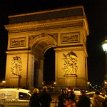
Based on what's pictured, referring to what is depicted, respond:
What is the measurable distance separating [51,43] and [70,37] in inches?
144

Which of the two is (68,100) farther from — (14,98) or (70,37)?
(70,37)

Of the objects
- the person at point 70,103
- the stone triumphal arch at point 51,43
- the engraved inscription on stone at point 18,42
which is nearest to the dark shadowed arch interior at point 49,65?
the stone triumphal arch at point 51,43

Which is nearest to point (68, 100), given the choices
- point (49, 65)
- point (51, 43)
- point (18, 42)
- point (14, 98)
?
point (14, 98)

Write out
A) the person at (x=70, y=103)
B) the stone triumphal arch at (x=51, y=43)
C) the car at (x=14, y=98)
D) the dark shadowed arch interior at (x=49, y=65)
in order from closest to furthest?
the person at (x=70, y=103)
the car at (x=14, y=98)
the stone triumphal arch at (x=51, y=43)
the dark shadowed arch interior at (x=49, y=65)

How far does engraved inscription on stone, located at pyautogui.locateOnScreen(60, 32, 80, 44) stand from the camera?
3238cm

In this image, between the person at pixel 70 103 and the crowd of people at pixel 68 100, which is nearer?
the crowd of people at pixel 68 100

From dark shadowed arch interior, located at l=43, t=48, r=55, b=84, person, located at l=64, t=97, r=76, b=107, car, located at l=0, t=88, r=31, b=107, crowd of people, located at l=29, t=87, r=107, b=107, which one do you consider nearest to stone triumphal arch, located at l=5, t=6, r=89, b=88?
car, located at l=0, t=88, r=31, b=107

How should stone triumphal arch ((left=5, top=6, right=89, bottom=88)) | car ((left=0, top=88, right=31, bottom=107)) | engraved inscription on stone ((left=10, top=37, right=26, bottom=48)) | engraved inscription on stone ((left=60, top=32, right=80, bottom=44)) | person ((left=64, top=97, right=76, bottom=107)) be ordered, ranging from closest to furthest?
1. person ((left=64, top=97, right=76, bottom=107))
2. car ((left=0, top=88, right=31, bottom=107))
3. stone triumphal arch ((left=5, top=6, right=89, bottom=88))
4. engraved inscription on stone ((left=60, top=32, right=80, bottom=44))
5. engraved inscription on stone ((left=10, top=37, right=26, bottom=48))

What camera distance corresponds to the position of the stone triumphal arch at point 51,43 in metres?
32.0

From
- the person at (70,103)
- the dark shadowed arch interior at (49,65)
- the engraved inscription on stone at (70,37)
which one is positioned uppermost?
the engraved inscription on stone at (70,37)

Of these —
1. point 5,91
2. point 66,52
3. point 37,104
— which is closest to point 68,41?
point 66,52

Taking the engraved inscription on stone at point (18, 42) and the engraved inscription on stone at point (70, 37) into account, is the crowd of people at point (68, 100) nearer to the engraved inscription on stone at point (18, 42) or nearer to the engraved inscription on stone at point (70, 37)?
the engraved inscription on stone at point (70, 37)

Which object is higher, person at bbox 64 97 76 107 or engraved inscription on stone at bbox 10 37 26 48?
engraved inscription on stone at bbox 10 37 26 48

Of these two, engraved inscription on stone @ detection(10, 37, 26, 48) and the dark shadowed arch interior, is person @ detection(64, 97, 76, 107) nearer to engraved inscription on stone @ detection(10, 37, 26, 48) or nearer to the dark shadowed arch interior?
engraved inscription on stone @ detection(10, 37, 26, 48)
